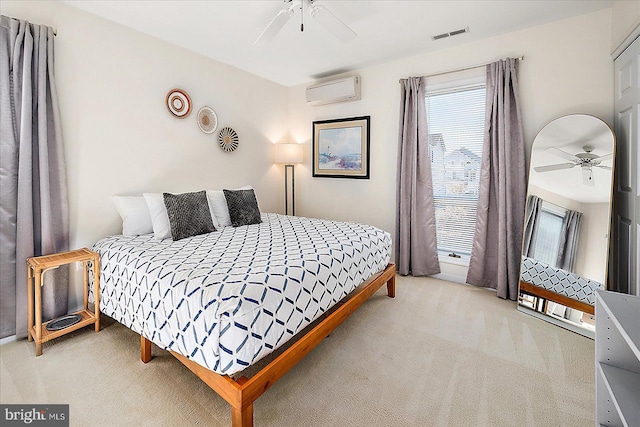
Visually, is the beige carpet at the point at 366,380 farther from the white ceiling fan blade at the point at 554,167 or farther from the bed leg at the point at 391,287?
the white ceiling fan blade at the point at 554,167

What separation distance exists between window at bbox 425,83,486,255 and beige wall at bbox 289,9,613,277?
0.96 feet

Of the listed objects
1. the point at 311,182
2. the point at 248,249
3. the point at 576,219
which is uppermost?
the point at 311,182

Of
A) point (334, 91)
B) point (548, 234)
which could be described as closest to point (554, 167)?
point (548, 234)

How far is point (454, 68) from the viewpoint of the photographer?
3316mm

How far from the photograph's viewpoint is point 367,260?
8.34 ft

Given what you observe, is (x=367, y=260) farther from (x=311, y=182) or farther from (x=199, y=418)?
(x=311, y=182)

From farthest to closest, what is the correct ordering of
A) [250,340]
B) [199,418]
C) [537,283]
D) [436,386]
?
[537,283]
[436,386]
[199,418]
[250,340]

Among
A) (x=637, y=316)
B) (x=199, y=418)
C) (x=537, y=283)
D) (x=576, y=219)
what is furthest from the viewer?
(x=537, y=283)

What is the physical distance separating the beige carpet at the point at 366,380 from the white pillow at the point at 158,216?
2.70ft

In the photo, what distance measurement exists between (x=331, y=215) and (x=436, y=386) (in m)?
2.88

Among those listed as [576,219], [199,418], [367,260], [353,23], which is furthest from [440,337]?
[353,23]

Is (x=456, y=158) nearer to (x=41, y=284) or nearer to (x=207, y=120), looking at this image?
(x=207, y=120)

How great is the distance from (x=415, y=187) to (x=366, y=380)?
235 centimetres

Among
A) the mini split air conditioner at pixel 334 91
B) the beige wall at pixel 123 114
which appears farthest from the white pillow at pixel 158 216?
the mini split air conditioner at pixel 334 91
